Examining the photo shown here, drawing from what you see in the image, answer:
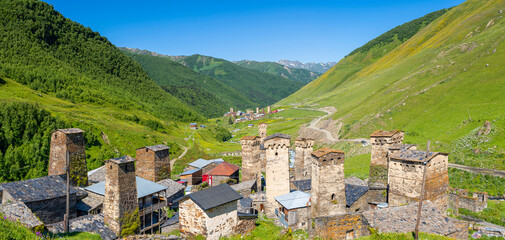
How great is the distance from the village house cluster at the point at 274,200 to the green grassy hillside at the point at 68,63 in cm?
6904

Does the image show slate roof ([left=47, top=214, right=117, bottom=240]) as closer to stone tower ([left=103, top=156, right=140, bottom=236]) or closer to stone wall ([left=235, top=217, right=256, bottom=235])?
stone tower ([left=103, top=156, right=140, bottom=236])

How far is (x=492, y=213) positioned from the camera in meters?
27.9

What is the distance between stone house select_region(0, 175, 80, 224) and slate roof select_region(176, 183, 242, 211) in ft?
39.1

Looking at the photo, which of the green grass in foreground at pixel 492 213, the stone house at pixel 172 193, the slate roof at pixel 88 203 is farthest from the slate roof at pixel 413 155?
the slate roof at pixel 88 203

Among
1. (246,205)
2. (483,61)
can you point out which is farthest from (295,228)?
(483,61)

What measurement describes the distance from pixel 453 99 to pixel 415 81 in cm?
2201

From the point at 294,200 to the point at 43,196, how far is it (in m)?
20.8

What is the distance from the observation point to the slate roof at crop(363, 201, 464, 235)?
58.6 ft

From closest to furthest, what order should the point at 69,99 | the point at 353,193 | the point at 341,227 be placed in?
the point at 341,227, the point at 353,193, the point at 69,99

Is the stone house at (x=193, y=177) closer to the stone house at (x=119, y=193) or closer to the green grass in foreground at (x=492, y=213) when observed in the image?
the stone house at (x=119, y=193)

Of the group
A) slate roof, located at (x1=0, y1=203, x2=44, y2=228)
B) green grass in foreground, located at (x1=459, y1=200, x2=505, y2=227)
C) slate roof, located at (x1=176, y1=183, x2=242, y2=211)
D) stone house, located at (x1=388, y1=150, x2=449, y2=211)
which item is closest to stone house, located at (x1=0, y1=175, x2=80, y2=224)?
slate roof, located at (x1=0, y1=203, x2=44, y2=228)

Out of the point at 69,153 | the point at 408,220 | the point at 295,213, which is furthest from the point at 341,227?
the point at 69,153

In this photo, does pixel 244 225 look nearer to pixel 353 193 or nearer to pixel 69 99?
pixel 353 193

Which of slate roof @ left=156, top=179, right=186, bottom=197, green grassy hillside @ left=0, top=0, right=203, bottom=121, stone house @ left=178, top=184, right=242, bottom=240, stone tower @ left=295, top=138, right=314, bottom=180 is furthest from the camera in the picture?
green grassy hillside @ left=0, top=0, right=203, bottom=121
